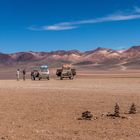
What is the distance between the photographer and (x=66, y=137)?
12.0 meters

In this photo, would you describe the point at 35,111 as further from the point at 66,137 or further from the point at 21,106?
the point at 66,137

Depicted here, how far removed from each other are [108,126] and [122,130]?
35.6 inches

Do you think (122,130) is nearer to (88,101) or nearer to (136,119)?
(136,119)

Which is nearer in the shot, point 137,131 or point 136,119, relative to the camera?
point 137,131

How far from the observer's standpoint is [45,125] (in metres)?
14.2

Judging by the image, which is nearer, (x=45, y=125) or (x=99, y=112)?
(x=45, y=125)

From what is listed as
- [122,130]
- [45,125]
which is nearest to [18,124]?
[45,125]

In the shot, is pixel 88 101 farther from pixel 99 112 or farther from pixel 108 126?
pixel 108 126

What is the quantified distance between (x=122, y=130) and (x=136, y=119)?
2.40m

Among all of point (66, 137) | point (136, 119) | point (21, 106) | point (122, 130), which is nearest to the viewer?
point (66, 137)

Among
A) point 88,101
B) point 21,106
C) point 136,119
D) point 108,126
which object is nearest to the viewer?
point 108,126

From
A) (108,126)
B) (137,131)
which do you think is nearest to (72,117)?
(108,126)

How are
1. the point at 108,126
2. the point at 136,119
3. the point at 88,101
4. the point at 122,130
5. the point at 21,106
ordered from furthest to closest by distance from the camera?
the point at 88,101 < the point at 21,106 < the point at 136,119 < the point at 108,126 < the point at 122,130

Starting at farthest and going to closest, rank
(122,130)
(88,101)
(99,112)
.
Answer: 1. (88,101)
2. (99,112)
3. (122,130)
